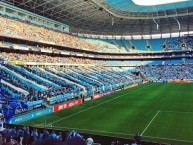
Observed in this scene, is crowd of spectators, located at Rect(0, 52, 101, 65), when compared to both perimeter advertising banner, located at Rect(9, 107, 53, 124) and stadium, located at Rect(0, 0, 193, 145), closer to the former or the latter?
stadium, located at Rect(0, 0, 193, 145)

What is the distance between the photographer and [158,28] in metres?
93.2

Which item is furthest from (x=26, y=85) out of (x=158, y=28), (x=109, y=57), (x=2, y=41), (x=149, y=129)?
(x=158, y=28)

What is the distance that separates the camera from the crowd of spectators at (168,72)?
8394 cm

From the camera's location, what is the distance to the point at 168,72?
8838 centimetres

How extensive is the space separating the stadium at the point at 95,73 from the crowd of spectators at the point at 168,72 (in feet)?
1.10

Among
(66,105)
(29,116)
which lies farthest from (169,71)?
(29,116)

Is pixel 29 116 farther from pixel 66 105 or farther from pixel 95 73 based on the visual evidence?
pixel 95 73

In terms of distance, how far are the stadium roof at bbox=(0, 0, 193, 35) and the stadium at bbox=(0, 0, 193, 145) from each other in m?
0.26

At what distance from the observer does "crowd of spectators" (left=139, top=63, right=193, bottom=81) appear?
83938 mm

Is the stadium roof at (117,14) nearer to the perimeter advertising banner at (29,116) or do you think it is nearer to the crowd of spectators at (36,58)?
the crowd of spectators at (36,58)

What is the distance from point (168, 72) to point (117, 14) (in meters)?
28.6

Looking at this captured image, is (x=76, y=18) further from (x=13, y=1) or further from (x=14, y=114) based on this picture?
(x=14, y=114)

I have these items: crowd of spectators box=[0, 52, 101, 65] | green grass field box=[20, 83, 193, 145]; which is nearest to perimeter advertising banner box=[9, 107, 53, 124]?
green grass field box=[20, 83, 193, 145]

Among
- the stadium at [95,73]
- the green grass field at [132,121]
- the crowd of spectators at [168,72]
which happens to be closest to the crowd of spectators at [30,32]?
the stadium at [95,73]
